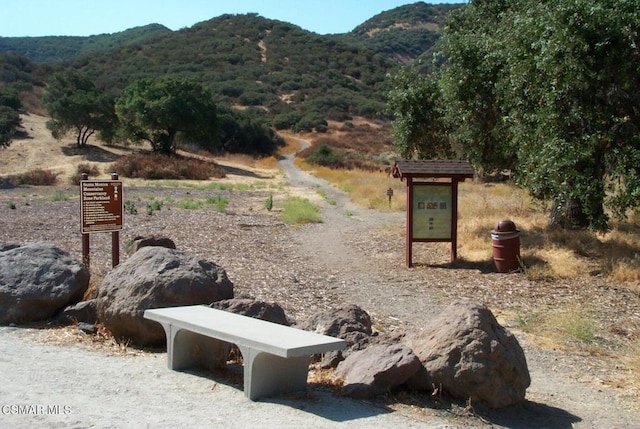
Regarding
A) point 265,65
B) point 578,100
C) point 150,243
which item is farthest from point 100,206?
point 265,65

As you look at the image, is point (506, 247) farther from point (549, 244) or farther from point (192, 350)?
point (192, 350)

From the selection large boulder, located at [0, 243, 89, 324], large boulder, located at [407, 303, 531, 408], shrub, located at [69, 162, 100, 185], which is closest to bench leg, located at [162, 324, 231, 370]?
large boulder, located at [407, 303, 531, 408]

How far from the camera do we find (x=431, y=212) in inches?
562

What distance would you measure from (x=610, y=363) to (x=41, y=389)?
18.2ft

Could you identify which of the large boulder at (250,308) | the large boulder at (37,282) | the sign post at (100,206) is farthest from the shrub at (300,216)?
the large boulder at (250,308)

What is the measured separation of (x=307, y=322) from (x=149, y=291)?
64.6 inches

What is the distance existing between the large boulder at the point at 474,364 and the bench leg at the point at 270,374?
0.93m

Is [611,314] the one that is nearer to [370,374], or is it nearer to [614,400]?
[614,400]

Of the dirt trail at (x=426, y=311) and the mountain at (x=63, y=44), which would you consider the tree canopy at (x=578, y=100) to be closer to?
the dirt trail at (x=426, y=311)

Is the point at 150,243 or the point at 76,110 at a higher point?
the point at 76,110

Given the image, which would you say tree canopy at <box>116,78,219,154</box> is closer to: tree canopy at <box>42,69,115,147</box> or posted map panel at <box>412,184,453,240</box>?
tree canopy at <box>42,69,115,147</box>

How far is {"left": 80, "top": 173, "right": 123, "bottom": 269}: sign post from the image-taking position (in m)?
9.38

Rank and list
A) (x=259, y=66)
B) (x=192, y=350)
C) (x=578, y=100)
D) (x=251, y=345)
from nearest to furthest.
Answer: (x=251, y=345)
(x=192, y=350)
(x=578, y=100)
(x=259, y=66)

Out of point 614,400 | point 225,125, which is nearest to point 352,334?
point 614,400
